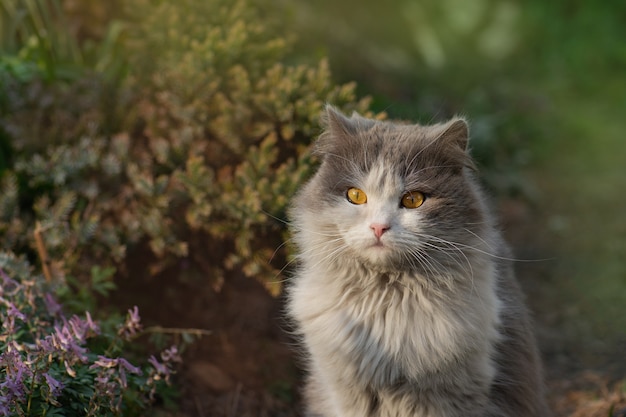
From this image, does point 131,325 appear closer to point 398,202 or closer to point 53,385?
point 53,385

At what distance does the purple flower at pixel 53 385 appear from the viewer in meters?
2.26

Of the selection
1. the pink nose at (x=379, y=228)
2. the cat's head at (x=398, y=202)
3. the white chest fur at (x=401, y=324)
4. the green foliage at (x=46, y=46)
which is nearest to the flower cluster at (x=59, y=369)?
the white chest fur at (x=401, y=324)

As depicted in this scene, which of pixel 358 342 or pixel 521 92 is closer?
pixel 358 342

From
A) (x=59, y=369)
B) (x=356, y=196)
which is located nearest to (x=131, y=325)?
(x=59, y=369)

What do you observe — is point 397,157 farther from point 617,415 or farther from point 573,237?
point 573,237

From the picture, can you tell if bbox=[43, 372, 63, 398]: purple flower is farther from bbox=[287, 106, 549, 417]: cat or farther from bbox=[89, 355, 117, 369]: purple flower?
bbox=[287, 106, 549, 417]: cat

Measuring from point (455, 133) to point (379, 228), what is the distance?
0.46 meters

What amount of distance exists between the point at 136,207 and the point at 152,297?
524 millimetres

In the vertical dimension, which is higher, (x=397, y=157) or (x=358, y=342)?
(x=397, y=157)

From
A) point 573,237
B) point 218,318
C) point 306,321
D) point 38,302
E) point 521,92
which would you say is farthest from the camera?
point 521,92

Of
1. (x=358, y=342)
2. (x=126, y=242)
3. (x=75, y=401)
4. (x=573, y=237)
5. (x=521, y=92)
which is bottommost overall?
(x=75, y=401)

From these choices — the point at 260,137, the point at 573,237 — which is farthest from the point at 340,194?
the point at 573,237

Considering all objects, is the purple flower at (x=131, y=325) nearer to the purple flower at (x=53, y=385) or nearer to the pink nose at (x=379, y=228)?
the purple flower at (x=53, y=385)

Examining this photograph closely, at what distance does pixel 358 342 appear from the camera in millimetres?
2508
